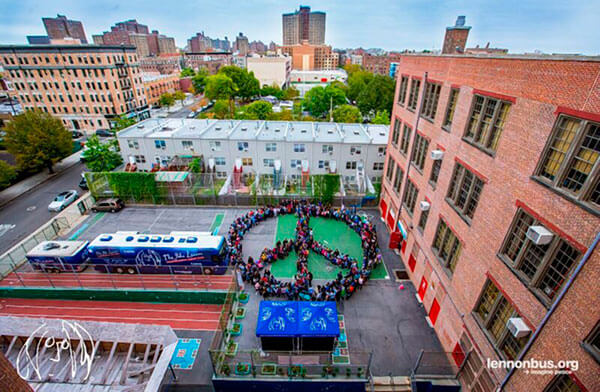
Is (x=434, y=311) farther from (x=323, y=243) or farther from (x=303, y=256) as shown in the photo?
(x=323, y=243)

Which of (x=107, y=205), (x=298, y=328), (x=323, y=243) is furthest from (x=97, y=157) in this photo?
(x=298, y=328)

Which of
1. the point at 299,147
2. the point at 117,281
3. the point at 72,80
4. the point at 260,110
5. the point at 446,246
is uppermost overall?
the point at 72,80

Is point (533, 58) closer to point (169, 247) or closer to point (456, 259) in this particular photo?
point (456, 259)

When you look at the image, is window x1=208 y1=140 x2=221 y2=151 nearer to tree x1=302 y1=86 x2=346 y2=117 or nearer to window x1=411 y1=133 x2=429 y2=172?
window x1=411 y1=133 x2=429 y2=172

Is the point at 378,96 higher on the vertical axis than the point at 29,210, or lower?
higher

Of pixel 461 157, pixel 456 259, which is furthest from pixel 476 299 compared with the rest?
pixel 461 157

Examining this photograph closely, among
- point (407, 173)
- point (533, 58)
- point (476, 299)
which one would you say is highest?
point (533, 58)

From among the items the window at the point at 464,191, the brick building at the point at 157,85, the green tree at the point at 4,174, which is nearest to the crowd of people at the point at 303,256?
the window at the point at 464,191
